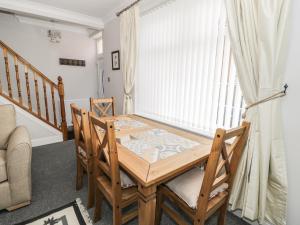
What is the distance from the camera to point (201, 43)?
1.82 metres

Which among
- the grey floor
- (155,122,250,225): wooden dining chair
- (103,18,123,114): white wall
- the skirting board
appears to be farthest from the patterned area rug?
(103,18,123,114): white wall

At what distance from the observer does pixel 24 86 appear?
3959 millimetres

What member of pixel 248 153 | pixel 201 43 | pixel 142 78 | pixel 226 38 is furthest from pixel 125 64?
pixel 248 153

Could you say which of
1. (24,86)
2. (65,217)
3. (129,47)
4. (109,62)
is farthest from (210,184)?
(24,86)

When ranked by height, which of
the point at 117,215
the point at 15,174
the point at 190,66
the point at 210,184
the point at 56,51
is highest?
the point at 56,51

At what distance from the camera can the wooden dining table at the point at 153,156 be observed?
1004 mm

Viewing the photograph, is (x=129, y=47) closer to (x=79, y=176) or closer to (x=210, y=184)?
(x=79, y=176)

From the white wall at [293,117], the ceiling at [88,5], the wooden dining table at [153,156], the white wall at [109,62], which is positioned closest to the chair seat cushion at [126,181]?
the wooden dining table at [153,156]

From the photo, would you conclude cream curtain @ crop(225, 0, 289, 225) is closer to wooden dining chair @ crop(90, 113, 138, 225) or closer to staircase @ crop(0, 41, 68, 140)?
wooden dining chair @ crop(90, 113, 138, 225)

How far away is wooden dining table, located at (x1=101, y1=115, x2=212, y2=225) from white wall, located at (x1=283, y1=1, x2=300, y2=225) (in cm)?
59

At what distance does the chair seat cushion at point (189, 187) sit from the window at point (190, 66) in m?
0.67

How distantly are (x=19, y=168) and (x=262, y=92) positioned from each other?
2.22 metres

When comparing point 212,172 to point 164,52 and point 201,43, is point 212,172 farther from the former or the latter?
point 164,52

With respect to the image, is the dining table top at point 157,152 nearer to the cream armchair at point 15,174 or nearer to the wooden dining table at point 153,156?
the wooden dining table at point 153,156
